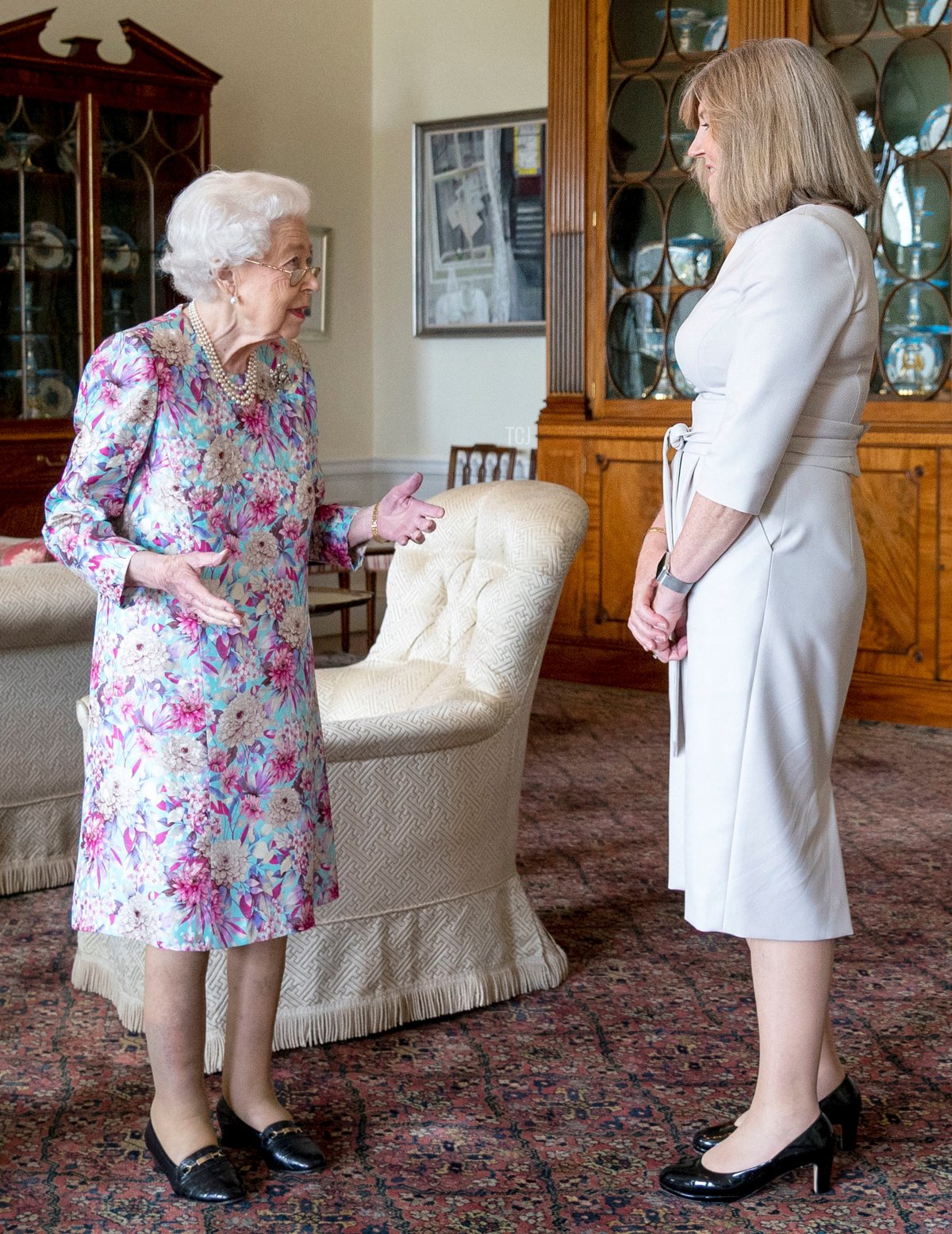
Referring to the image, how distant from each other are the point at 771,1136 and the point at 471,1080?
683mm

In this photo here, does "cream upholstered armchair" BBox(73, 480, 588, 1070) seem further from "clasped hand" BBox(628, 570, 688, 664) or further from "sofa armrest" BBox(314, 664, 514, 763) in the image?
"clasped hand" BBox(628, 570, 688, 664)

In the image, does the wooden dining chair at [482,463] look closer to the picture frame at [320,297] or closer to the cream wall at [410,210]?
the cream wall at [410,210]

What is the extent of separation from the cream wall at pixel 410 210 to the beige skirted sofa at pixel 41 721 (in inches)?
153

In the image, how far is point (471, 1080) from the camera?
2.65 meters

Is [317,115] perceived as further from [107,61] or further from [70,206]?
[70,206]

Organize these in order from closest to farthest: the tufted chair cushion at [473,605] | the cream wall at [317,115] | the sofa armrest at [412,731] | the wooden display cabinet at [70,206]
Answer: the sofa armrest at [412,731] < the tufted chair cushion at [473,605] < the wooden display cabinet at [70,206] < the cream wall at [317,115]

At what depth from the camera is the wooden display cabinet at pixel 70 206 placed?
611 cm

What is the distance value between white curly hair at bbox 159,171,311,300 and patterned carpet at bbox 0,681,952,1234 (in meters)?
1.34

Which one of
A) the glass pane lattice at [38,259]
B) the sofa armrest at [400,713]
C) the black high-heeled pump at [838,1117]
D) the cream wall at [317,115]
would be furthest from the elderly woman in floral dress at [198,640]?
the cream wall at [317,115]

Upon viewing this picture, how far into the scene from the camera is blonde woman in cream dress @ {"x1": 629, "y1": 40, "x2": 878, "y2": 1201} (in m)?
1.95

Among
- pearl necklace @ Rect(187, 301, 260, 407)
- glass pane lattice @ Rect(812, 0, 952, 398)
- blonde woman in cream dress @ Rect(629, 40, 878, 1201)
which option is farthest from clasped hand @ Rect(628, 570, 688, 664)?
glass pane lattice @ Rect(812, 0, 952, 398)

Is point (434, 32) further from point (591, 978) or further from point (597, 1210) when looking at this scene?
point (597, 1210)

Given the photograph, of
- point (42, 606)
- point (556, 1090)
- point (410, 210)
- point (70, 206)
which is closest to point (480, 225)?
point (410, 210)

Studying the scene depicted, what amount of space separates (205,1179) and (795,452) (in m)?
1.33
